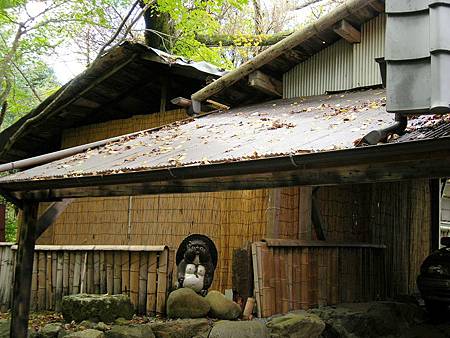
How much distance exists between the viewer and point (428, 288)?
866 cm

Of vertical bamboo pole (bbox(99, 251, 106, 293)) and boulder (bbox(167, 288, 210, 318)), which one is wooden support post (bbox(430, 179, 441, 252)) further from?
vertical bamboo pole (bbox(99, 251, 106, 293))

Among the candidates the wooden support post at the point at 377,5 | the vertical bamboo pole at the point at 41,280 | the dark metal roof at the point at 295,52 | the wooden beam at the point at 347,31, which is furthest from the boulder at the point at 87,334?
the wooden support post at the point at 377,5

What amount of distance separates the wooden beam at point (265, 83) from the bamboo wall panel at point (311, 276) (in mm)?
2793

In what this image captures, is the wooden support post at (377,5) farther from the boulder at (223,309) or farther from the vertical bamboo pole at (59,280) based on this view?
the vertical bamboo pole at (59,280)

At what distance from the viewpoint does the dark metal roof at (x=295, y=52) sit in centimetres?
786

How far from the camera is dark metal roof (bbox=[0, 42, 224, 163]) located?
31.2ft

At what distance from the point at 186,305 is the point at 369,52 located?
4608 millimetres

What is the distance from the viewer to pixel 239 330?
6.03 m

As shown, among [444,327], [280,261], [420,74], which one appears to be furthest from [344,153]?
[444,327]

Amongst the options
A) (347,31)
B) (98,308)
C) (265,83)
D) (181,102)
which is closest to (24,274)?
(98,308)

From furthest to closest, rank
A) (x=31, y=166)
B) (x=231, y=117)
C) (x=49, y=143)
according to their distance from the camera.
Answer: (x=49, y=143) < (x=231, y=117) < (x=31, y=166)

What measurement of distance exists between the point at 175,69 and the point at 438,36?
7420 millimetres

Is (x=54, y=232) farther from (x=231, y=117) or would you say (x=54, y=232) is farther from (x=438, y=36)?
(x=438, y=36)

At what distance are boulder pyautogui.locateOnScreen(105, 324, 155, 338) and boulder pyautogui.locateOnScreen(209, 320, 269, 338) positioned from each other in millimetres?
743
